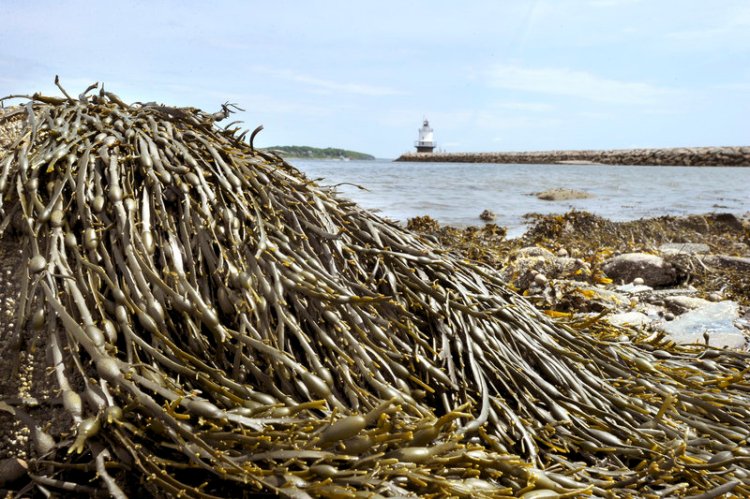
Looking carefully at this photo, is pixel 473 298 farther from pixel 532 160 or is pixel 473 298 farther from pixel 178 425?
pixel 532 160

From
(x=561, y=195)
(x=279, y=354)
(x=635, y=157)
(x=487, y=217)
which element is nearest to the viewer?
(x=279, y=354)

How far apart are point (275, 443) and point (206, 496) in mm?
154

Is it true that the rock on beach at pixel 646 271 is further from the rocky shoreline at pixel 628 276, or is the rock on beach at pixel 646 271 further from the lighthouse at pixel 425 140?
the lighthouse at pixel 425 140

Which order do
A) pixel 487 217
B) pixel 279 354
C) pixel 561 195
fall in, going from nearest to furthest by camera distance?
pixel 279 354, pixel 487 217, pixel 561 195

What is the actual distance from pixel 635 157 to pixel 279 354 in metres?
54.1

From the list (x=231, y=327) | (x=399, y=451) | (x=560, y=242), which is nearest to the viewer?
(x=399, y=451)

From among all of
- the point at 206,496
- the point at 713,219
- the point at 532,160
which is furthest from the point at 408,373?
the point at 532,160

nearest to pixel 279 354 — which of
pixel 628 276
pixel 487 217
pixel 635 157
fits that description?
pixel 628 276

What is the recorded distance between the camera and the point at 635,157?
163 feet

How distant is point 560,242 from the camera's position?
6.03 metres

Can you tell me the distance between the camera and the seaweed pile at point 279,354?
1160 millimetres

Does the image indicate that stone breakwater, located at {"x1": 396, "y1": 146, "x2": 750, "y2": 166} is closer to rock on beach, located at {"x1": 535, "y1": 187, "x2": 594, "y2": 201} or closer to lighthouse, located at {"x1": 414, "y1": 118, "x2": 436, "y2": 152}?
lighthouse, located at {"x1": 414, "y1": 118, "x2": 436, "y2": 152}

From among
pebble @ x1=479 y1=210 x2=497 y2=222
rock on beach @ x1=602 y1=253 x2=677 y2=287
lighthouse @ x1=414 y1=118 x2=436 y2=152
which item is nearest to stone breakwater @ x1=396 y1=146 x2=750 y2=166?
lighthouse @ x1=414 y1=118 x2=436 y2=152

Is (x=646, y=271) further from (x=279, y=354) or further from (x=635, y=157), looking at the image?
(x=635, y=157)
